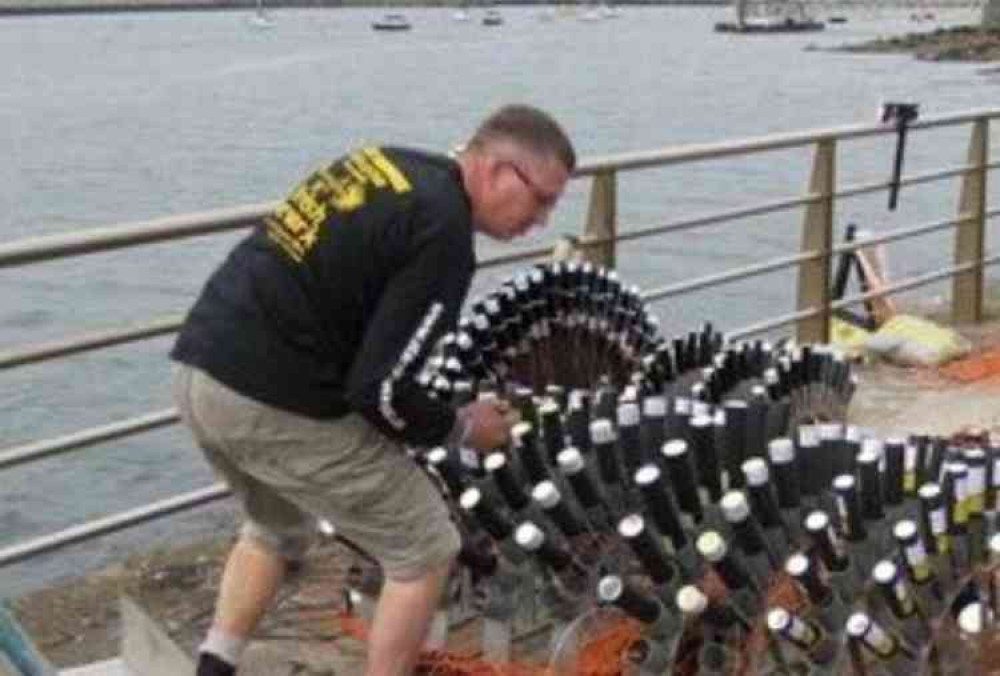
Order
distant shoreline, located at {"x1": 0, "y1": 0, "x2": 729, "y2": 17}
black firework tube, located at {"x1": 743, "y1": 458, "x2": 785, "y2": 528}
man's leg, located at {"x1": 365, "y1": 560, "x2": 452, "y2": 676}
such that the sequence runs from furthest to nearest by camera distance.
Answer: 1. distant shoreline, located at {"x1": 0, "y1": 0, "x2": 729, "y2": 17}
2. black firework tube, located at {"x1": 743, "y1": 458, "x2": 785, "y2": 528}
3. man's leg, located at {"x1": 365, "y1": 560, "x2": 452, "y2": 676}

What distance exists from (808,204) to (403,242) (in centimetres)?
484

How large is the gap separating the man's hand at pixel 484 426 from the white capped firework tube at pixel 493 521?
1.16ft

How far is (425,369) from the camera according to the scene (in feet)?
11.3

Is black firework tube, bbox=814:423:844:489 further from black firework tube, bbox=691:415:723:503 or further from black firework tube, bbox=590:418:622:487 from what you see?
black firework tube, bbox=590:418:622:487

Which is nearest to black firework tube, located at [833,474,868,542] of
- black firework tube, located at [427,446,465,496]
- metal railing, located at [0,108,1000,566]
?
black firework tube, located at [427,446,465,496]

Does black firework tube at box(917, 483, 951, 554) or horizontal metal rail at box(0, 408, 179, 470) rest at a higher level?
black firework tube at box(917, 483, 951, 554)

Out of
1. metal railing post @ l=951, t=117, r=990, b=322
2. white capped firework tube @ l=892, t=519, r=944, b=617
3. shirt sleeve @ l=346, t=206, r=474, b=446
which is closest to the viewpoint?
shirt sleeve @ l=346, t=206, r=474, b=446

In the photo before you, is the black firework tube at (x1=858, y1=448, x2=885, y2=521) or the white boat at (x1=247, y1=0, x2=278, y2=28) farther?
the white boat at (x1=247, y1=0, x2=278, y2=28)

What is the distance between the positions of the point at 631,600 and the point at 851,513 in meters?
0.52

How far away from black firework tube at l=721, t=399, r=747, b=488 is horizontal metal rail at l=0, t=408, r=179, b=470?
1.49 m

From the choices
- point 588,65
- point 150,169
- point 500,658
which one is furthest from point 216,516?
point 588,65

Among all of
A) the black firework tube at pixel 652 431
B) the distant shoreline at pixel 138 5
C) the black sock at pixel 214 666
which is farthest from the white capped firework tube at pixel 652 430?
the distant shoreline at pixel 138 5

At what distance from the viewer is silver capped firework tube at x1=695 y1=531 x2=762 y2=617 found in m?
3.79

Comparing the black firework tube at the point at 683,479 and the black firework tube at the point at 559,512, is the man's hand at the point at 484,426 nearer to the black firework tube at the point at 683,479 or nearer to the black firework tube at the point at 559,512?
the black firework tube at the point at 559,512
